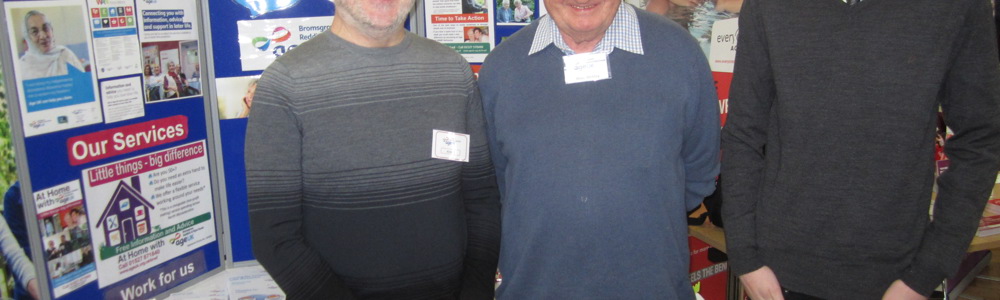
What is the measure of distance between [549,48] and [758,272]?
75 centimetres

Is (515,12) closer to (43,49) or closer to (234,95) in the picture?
(234,95)

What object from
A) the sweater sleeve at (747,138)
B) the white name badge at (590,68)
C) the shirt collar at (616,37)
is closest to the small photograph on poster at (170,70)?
the shirt collar at (616,37)

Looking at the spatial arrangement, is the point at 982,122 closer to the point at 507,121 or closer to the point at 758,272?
the point at 758,272

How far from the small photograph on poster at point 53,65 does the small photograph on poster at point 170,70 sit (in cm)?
20

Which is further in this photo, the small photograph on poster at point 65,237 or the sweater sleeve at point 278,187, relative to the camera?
the small photograph on poster at point 65,237

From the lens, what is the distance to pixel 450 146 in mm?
1633

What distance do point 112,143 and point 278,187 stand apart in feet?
2.99

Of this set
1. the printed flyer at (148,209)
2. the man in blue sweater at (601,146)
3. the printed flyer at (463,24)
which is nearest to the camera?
the man in blue sweater at (601,146)

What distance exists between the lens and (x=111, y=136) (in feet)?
6.70

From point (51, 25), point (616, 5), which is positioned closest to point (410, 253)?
point (616, 5)

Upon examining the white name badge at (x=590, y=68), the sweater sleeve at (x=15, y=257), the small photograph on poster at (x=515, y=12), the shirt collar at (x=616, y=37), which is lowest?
the sweater sleeve at (x=15, y=257)

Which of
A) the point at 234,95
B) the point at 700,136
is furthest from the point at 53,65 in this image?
the point at 700,136

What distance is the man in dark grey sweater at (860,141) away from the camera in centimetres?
136

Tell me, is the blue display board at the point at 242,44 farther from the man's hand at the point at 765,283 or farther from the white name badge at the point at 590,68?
the man's hand at the point at 765,283
